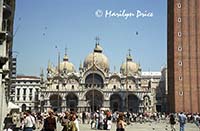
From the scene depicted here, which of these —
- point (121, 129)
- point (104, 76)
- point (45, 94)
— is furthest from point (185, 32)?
point (121, 129)

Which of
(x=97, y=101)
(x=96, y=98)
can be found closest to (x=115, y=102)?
(x=97, y=101)

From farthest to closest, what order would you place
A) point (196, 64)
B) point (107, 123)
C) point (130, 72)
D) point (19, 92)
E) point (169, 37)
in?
point (19, 92)
point (130, 72)
point (169, 37)
point (196, 64)
point (107, 123)

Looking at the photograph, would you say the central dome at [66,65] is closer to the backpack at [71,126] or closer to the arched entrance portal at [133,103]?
the arched entrance portal at [133,103]

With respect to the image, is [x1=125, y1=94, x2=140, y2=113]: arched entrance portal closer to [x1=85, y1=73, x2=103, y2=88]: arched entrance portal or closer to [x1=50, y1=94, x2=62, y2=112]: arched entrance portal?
[x1=85, y1=73, x2=103, y2=88]: arched entrance portal

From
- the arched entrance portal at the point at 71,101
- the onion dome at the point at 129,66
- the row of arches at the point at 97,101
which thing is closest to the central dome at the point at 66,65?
the arched entrance portal at the point at 71,101

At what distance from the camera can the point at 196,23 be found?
5981 cm

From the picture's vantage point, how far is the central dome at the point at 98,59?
277 feet

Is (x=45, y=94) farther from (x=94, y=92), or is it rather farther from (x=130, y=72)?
(x=130, y=72)

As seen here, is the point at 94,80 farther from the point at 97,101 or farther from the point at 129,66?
the point at 129,66

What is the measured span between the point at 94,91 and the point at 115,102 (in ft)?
16.6

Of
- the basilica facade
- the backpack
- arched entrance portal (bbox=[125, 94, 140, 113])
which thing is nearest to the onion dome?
the basilica facade

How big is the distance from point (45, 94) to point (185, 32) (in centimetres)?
3266

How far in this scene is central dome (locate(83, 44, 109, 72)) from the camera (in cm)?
8432

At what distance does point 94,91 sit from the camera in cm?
8019
